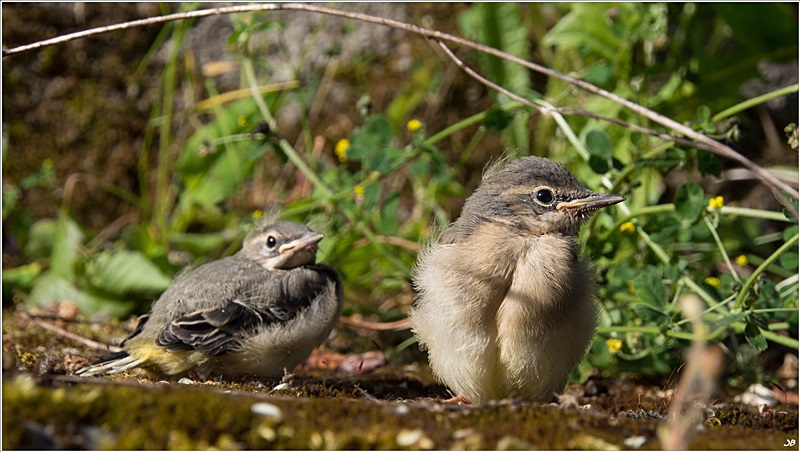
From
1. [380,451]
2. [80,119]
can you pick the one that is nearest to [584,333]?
[380,451]

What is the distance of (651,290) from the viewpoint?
15.3ft

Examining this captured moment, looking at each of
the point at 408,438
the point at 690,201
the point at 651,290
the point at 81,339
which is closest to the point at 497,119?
the point at 690,201

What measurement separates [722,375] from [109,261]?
173 inches

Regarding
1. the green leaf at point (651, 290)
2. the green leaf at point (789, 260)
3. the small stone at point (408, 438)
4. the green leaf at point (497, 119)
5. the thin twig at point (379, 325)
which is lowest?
the thin twig at point (379, 325)

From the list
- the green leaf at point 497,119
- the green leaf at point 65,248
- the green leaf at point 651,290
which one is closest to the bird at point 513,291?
the green leaf at point 651,290

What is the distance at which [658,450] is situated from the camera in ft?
9.37

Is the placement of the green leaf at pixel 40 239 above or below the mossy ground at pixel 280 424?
below

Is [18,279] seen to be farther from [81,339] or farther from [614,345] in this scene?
[614,345]

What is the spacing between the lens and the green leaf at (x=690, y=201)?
476cm

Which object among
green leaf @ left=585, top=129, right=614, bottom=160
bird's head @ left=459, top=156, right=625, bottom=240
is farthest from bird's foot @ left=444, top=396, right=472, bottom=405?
green leaf @ left=585, top=129, right=614, bottom=160

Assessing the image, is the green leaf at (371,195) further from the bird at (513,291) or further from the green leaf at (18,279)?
the green leaf at (18,279)

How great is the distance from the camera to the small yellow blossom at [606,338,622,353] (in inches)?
195

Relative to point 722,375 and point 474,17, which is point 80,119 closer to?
point 474,17

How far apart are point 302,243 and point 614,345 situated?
1990 mm
